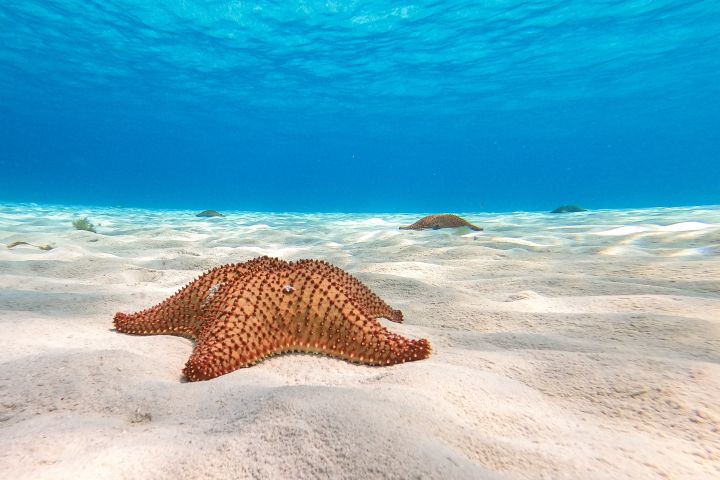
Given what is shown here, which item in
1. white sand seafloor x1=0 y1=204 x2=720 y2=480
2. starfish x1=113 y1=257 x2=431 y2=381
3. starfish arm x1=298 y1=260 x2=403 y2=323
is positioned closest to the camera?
white sand seafloor x1=0 y1=204 x2=720 y2=480

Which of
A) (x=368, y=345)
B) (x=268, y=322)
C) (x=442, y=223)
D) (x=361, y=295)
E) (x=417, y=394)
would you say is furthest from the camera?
(x=442, y=223)

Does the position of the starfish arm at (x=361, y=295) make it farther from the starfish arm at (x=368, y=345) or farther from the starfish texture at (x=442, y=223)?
the starfish texture at (x=442, y=223)

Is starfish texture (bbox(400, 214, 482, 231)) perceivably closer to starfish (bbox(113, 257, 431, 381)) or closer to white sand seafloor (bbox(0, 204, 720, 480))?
white sand seafloor (bbox(0, 204, 720, 480))

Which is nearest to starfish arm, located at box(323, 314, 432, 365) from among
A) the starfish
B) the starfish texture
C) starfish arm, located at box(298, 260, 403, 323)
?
the starfish

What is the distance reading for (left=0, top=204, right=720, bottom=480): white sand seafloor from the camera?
1.41 metres

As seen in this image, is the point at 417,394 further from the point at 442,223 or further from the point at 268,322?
the point at 442,223

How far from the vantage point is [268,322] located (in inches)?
103

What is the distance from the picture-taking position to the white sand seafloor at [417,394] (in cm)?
141

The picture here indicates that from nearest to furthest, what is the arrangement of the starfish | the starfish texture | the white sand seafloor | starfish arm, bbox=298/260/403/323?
the white sand seafloor < the starfish < starfish arm, bbox=298/260/403/323 < the starfish texture

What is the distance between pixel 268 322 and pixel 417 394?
1.16 m

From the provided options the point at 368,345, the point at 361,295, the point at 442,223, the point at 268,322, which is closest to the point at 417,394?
the point at 368,345

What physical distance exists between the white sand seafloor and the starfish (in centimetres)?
10

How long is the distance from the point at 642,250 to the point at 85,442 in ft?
22.8

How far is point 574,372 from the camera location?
90.7 inches
